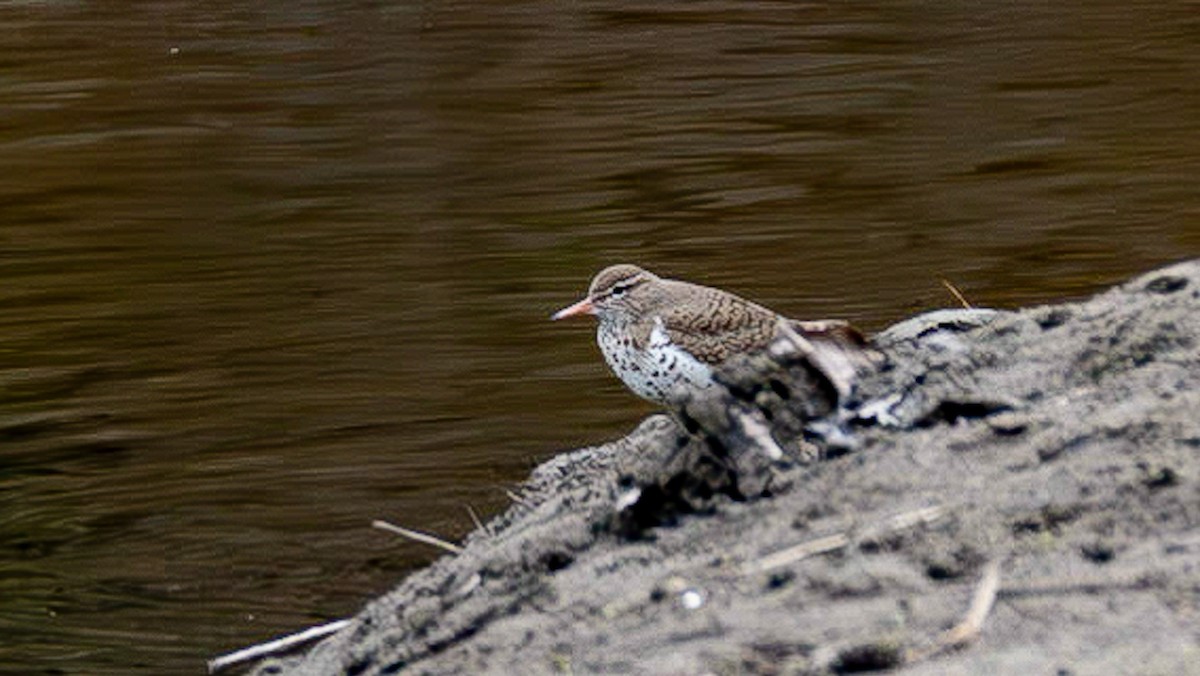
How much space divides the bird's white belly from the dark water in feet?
3.19

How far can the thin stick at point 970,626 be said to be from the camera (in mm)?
5133

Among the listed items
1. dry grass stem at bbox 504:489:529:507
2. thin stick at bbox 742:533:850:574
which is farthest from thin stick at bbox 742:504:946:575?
dry grass stem at bbox 504:489:529:507

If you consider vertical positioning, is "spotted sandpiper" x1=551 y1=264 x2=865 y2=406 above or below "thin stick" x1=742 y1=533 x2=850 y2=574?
below

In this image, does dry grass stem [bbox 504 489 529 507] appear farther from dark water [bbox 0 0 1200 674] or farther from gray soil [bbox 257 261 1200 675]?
gray soil [bbox 257 261 1200 675]

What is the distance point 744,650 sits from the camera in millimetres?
5348

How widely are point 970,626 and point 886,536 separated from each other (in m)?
0.58

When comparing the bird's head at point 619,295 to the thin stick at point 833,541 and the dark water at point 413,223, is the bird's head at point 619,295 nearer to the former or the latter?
the dark water at point 413,223

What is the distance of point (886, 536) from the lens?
5.73 meters

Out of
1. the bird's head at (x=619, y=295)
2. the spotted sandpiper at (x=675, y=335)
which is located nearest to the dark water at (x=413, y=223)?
the bird's head at (x=619, y=295)

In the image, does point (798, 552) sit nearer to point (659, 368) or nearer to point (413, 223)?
point (659, 368)

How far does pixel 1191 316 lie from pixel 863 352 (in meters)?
1.08

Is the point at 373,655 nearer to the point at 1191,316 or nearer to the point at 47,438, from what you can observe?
the point at 1191,316

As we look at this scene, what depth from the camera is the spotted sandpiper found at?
8.66 metres

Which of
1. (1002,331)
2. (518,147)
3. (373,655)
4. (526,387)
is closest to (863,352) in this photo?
(1002,331)
